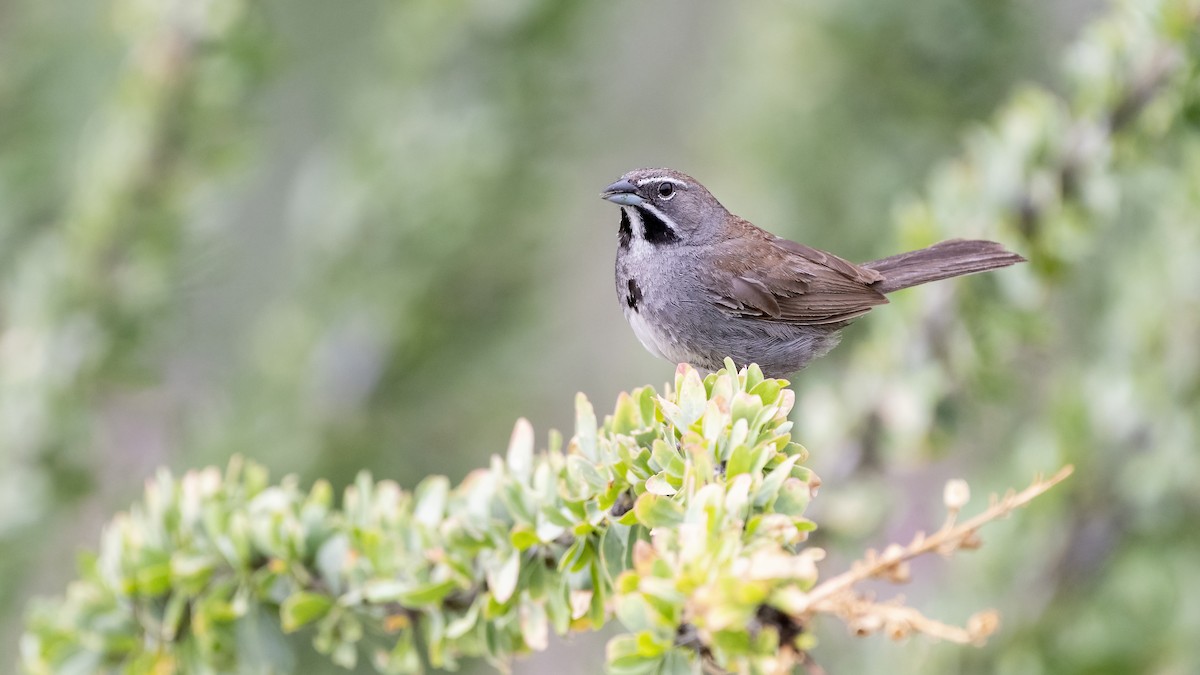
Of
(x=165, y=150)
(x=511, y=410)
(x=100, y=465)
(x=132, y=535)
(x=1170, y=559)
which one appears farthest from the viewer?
(x=511, y=410)

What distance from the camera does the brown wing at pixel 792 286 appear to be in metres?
3.03

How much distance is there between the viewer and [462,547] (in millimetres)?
2070

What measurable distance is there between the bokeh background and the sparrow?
14cm

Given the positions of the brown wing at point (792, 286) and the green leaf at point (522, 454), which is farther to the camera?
the brown wing at point (792, 286)

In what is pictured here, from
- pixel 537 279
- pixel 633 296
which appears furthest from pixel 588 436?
pixel 537 279

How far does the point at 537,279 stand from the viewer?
4.73 meters

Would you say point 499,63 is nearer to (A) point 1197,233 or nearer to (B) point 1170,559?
(A) point 1197,233

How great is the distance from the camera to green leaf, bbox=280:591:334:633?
2.12 metres

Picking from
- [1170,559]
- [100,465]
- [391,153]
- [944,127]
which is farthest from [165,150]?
[1170,559]

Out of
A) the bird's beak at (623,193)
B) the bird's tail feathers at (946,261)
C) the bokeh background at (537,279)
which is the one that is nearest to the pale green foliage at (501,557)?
the bird's tail feathers at (946,261)

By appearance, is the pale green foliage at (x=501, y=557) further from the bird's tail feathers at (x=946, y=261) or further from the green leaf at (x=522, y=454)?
the bird's tail feathers at (x=946, y=261)

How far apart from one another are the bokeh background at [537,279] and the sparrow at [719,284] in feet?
0.46

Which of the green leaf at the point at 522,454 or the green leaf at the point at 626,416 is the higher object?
the green leaf at the point at 522,454

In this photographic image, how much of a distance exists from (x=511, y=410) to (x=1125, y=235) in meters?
2.45
